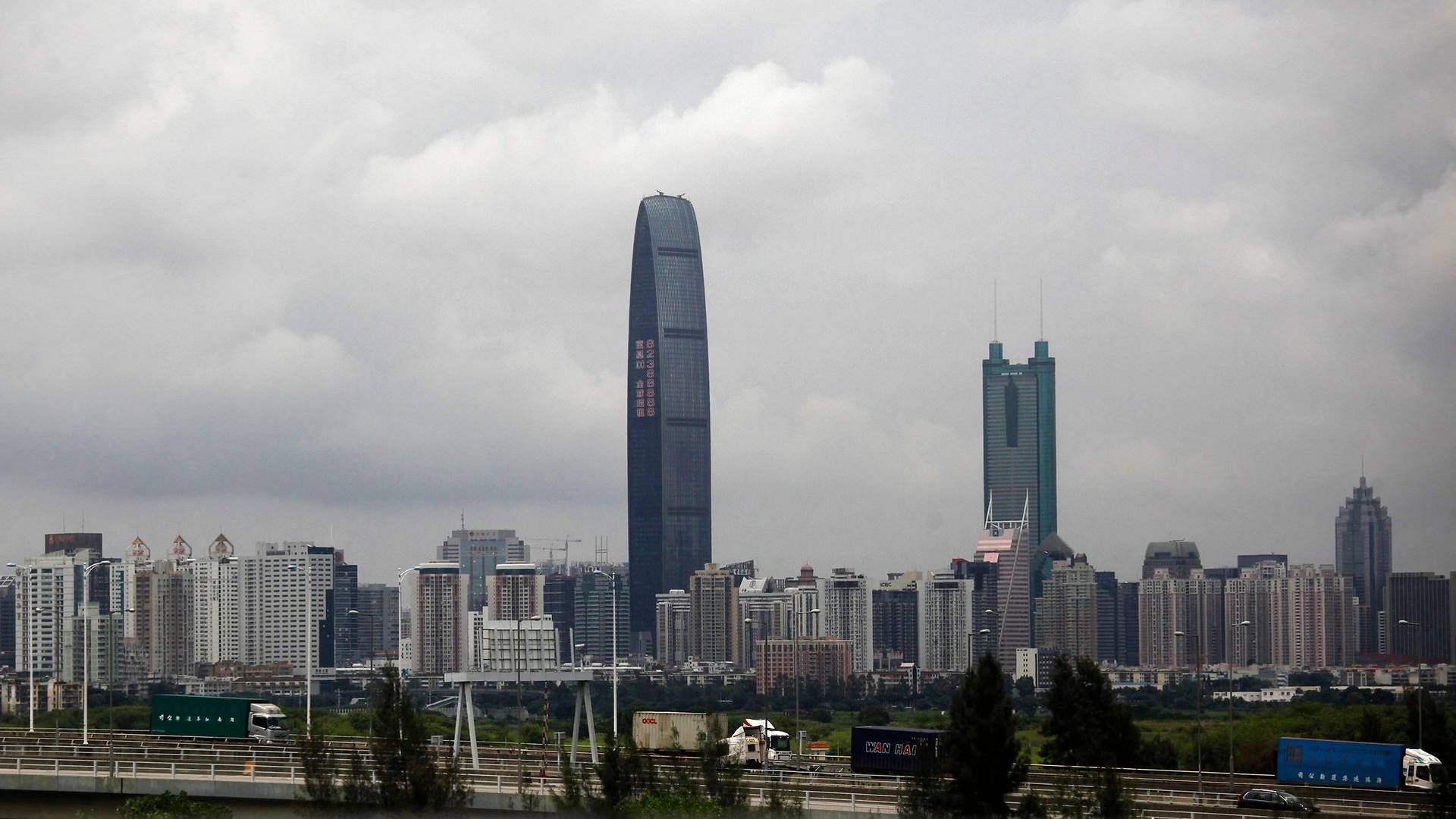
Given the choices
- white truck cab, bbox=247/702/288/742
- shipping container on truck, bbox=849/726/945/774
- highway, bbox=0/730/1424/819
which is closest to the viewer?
highway, bbox=0/730/1424/819

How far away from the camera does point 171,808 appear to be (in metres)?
56.6

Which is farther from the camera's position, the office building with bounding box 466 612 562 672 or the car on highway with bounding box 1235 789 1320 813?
the office building with bounding box 466 612 562 672

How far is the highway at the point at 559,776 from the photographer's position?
58656 millimetres

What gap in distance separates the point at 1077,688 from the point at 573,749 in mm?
26697

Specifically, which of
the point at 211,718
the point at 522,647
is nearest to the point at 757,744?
the point at 522,647

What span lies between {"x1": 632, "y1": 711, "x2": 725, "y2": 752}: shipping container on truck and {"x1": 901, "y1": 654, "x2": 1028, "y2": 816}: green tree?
2695cm

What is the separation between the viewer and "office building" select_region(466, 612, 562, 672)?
250ft

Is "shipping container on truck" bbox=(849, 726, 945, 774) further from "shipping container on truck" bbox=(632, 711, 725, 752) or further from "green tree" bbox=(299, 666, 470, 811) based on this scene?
"green tree" bbox=(299, 666, 470, 811)

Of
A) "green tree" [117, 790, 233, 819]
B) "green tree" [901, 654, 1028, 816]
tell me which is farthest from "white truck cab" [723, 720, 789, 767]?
"green tree" [117, 790, 233, 819]

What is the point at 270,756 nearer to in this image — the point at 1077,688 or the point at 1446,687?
the point at 1077,688

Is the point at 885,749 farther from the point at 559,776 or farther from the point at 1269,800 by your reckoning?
the point at 559,776

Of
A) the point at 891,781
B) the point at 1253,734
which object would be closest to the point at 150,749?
the point at 891,781

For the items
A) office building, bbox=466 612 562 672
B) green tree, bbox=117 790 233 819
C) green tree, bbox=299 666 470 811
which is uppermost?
office building, bbox=466 612 562 672

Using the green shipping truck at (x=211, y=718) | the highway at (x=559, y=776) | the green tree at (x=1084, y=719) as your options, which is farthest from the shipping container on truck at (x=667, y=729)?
the green shipping truck at (x=211, y=718)
